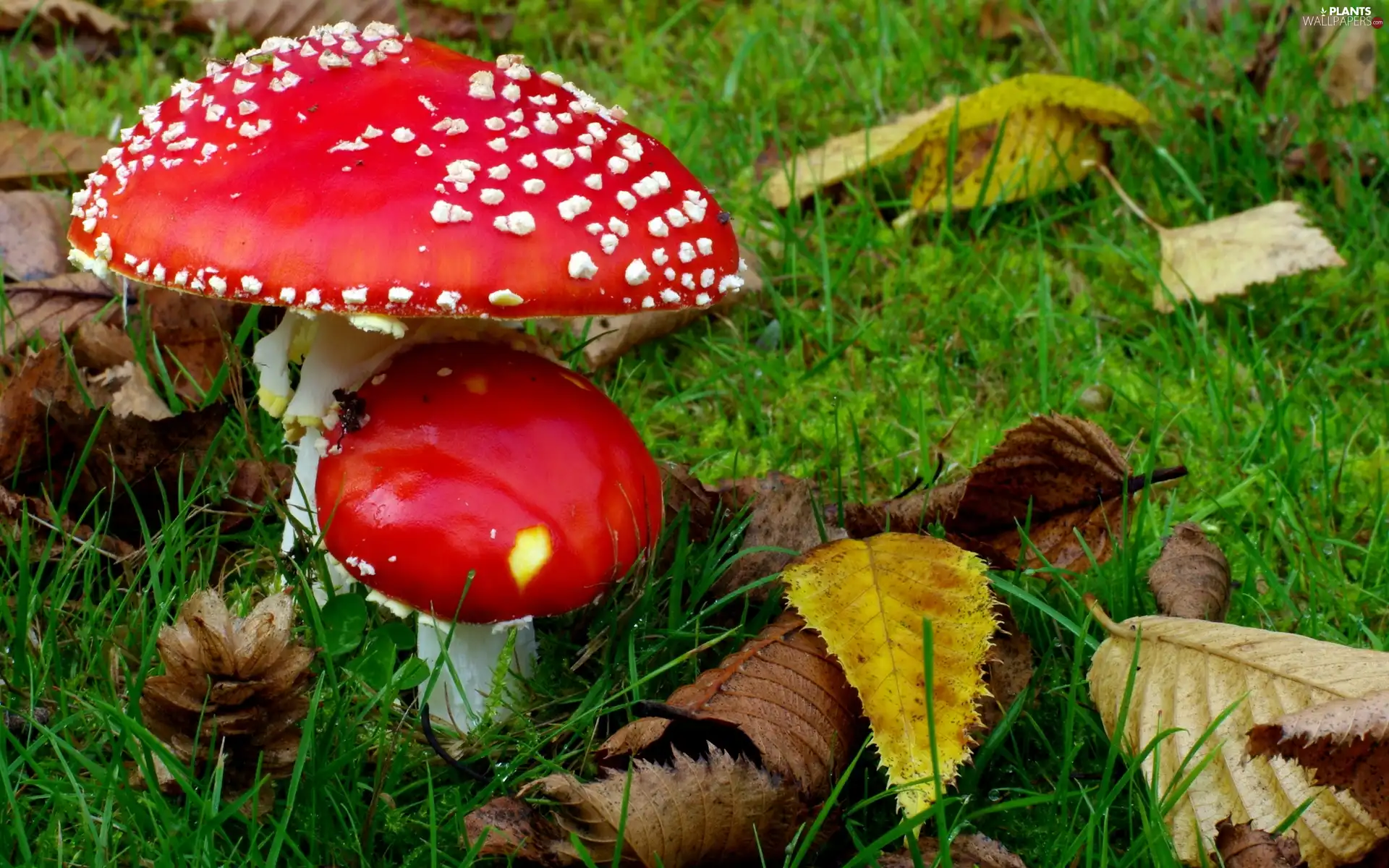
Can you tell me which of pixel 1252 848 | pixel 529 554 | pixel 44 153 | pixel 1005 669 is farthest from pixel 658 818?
pixel 44 153

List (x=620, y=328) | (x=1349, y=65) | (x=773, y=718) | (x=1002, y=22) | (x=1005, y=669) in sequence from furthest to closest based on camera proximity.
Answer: (x=1002, y=22) < (x=1349, y=65) < (x=620, y=328) < (x=1005, y=669) < (x=773, y=718)

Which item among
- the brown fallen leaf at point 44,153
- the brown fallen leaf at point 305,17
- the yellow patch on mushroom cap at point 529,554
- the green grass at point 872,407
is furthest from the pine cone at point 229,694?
the brown fallen leaf at point 305,17

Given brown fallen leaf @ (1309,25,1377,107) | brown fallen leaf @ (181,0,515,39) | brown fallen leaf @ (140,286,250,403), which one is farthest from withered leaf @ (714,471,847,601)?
brown fallen leaf @ (1309,25,1377,107)

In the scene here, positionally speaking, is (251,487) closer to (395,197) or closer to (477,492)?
(477,492)

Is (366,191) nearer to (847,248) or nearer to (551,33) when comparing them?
(847,248)

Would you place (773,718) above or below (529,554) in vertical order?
below

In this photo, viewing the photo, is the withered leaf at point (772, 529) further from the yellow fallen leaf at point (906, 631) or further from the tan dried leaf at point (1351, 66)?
the tan dried leaf at point (1351, 66)

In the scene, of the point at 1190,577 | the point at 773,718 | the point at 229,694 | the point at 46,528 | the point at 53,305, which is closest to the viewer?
the point at 229,694

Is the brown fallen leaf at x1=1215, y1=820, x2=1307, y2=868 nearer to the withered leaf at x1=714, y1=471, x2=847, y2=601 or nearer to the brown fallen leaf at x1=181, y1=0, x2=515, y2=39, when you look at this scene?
the withered leaf at x1=714, y1=471, x2=847, y2=601
